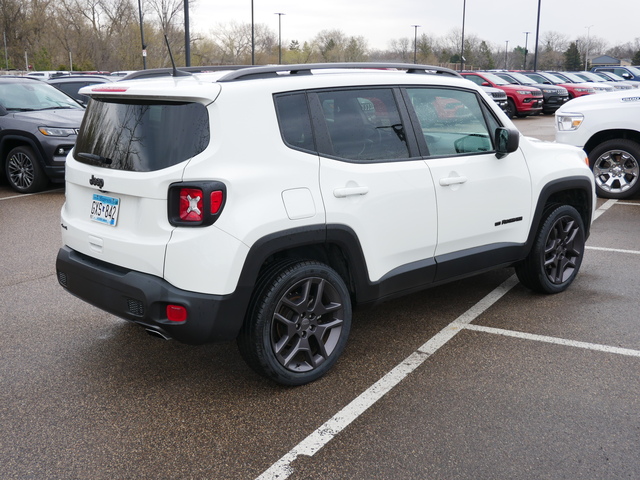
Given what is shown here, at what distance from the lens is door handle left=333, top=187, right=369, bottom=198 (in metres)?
3.73

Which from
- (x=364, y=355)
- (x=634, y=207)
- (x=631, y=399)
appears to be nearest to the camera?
(x=631, y=399)

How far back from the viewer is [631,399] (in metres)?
3.62

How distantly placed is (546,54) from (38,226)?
11772 cm

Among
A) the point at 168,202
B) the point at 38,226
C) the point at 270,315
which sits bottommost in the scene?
the point at 38,226

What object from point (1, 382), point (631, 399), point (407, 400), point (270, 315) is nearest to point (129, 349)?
point (1, 382)

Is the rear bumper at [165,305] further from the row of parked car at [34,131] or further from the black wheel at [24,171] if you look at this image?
the black wheel at [24,171]

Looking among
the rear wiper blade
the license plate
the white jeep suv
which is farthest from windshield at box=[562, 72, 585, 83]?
the license plate

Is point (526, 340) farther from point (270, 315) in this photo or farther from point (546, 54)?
point (546, 54)

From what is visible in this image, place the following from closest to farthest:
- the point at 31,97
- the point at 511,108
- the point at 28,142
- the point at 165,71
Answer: the point at 165,71
the point at 28,142
the point at 31,97
the point at 511,108

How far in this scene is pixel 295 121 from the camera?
3.70 meters

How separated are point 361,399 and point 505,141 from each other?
6.76 feet

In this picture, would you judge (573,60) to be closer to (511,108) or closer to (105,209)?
(511,108)

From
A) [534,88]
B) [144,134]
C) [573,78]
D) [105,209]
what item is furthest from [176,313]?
[573,78]

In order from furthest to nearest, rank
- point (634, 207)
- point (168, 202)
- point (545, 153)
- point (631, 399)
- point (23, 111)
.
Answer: point (23, 111) → point (634, 207) → point (545, 153) → point (631, 399) → point (168, 202)
